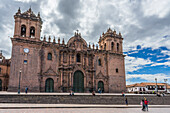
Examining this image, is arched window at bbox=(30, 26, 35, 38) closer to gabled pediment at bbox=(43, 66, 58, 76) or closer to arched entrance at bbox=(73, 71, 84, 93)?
gabled pediment at bbox=(43, 66, 58, 76)

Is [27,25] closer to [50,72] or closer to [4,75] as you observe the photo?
[50,72]

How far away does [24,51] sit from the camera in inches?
1000

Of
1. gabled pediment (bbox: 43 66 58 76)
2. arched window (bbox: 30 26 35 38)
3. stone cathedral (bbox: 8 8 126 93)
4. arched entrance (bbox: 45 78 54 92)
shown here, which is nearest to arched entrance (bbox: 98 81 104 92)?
stone cathedral (bbox: 8 8 126 93)

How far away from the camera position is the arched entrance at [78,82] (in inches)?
1105

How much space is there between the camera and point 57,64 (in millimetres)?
27734

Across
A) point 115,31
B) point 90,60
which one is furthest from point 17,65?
point 115,31

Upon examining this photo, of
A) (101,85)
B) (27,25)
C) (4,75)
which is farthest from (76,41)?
(4,75)

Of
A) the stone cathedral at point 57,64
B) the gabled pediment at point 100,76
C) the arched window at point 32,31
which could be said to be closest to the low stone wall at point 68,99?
the stone cathedral at point 57,64

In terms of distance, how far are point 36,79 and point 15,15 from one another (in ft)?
39.9

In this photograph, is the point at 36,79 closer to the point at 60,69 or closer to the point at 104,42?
the point at 60,69

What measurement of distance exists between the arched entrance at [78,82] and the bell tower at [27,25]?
10.1 meters

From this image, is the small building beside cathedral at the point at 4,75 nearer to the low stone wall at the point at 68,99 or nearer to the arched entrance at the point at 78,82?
the arched entrance at the point at 78,82

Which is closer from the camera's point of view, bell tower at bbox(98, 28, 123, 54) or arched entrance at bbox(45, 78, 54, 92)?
arched entrance at bbox(45, 78, 54, 92)

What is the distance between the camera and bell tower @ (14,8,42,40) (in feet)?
86.1
